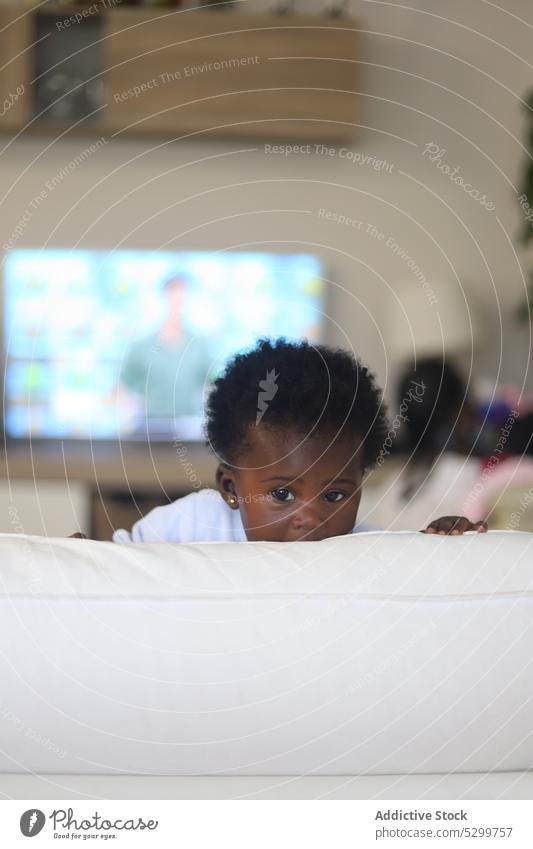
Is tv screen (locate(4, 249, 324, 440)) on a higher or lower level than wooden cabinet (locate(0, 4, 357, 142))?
lower

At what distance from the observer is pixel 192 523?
134 cm

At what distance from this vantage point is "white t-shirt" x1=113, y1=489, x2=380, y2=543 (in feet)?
4.34

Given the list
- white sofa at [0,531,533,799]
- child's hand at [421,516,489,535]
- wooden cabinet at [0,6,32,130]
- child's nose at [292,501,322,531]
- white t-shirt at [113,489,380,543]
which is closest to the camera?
white sofa at [0,531,533,799]

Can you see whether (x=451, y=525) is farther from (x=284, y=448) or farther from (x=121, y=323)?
(x=121, y=323)

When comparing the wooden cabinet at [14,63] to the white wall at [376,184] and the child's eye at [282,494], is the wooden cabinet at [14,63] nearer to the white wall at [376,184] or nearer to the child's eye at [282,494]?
the white wall at [376,184]

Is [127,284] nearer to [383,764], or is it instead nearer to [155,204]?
[155,204]

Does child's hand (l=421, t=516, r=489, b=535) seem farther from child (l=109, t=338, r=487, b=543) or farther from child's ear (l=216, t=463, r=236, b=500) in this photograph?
child's ear (l=216, t=463, r=236, b=500)

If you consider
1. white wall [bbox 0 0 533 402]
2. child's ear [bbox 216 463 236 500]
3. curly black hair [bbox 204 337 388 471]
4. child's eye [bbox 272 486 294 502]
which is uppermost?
white wall [bbox 0 0 533 402]

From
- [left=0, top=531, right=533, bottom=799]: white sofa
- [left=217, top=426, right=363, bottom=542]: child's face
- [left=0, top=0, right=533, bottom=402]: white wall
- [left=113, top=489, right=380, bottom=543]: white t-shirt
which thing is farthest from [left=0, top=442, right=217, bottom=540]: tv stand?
[left=0, top=531, right=533, bottom=799]: white sofa

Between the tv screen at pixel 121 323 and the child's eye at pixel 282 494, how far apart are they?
232 centimetres

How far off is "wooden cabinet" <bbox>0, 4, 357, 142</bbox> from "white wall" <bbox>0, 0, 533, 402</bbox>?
0.17 metres
